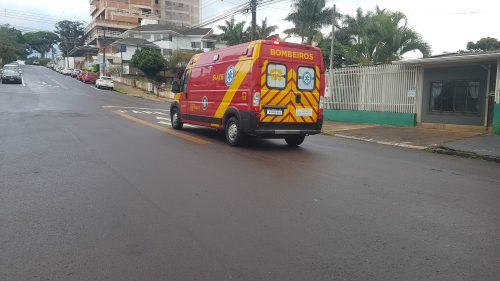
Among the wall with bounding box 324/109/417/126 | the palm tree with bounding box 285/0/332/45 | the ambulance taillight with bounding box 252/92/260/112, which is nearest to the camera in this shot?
the ambulance taillight with bounding box 252/92/260/112

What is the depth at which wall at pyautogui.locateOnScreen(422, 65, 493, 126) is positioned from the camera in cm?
1545

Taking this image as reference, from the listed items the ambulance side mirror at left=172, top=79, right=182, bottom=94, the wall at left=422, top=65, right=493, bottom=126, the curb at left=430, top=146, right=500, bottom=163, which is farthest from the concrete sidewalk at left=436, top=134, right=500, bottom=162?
the ambulance side mirror at left=172, top=79, right=182, bottom=94

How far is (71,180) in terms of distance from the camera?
21.1 ft

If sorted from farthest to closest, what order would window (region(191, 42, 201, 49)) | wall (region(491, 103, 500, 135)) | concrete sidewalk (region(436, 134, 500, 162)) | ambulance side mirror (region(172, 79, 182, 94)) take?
window (region(191, 42, 201, 49))
ambulance side mirror (region(172, 79, 182, 94))
wall (region(491, 103, 500, 135))
concrete sidewalk (region(436, 134, 500, 162))

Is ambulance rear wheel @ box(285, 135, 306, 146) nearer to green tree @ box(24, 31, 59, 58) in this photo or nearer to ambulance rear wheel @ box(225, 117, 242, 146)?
ambulance rear wheel @ box(225, 117, 242, 146)

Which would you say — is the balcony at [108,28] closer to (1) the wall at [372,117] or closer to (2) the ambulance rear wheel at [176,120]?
(1) the wall at [372,117]

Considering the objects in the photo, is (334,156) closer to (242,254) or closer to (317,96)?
(317,96)

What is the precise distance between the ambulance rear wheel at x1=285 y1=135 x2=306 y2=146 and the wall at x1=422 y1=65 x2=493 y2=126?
8.21 metres

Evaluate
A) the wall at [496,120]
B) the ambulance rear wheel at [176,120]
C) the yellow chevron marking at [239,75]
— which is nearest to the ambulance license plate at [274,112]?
the yellow chevron marking at [239,75]

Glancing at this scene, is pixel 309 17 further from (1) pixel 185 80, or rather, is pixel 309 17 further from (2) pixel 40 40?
Answer: (2) pixel 40 40

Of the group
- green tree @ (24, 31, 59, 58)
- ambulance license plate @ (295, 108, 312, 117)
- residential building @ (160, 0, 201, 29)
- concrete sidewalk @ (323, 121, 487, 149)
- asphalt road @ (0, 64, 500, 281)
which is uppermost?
residential building @ (160, 0, 201, 29)

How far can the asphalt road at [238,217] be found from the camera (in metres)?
3.52

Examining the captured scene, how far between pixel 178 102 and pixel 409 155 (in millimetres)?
7747

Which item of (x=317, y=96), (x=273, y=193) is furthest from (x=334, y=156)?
(x=273, y=193)
